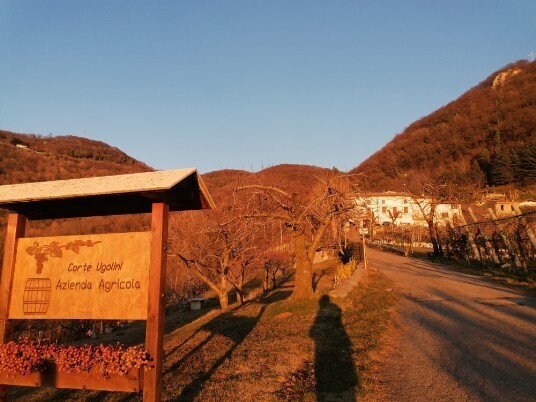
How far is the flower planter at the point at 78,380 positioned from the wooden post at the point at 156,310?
151 millimetres

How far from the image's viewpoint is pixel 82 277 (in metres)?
4.86

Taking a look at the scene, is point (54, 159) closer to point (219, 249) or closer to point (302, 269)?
point (219, 249)

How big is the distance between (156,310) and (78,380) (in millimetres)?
1355

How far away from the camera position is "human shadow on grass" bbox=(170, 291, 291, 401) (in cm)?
599

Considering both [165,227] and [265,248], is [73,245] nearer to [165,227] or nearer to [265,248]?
[165,227]

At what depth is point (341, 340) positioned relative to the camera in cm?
796

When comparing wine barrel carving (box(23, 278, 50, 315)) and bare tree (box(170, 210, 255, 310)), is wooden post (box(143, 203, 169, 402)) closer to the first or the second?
wine barrel carving (box(23, 278, 50, 315))

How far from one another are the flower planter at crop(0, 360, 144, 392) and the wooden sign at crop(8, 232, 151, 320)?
2.20 ft

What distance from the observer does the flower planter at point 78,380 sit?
169 inches

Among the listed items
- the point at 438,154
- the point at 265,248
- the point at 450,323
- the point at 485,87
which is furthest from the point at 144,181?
the point at 485,87

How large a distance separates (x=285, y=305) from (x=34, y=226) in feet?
124

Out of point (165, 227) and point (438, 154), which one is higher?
point (438, 154)

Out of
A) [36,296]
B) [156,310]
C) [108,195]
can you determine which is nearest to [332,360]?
[156,310]

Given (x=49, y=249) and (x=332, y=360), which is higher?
(x=49, y=249)
